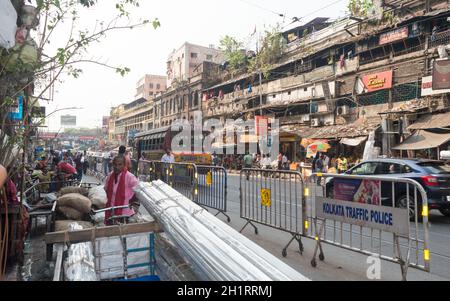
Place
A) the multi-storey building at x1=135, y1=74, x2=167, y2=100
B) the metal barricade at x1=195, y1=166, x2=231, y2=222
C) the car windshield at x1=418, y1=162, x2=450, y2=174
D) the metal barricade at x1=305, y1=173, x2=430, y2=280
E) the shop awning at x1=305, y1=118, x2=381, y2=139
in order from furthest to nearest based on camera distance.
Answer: the multi-storey building at x1=135, y1=74, x2=167, y2=100 < the shop awning at x1=305, y1=118, x2=381, y2=139 < the car windshield at x1=418, y1=162, x2=450, y2=174 < the metal barricade at x1=195, y1=166, x2=231, y2=222 < the metal barricade at x1=305, y1=173, x2=430, y2=280

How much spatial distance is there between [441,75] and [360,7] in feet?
34.0

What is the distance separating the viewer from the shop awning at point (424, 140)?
16375 mm

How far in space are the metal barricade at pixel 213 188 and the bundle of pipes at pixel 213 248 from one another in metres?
3.84

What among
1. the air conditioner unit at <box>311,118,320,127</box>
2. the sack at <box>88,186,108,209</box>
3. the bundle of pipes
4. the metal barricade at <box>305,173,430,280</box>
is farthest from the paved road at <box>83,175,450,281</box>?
the air conditioner unit at <box>311,118,320,127</box>

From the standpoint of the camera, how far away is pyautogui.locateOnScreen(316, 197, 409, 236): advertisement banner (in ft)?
13.4

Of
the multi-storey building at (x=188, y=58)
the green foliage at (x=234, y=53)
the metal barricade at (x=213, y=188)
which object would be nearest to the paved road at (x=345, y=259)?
the metal barricade at (x=213, y=188)

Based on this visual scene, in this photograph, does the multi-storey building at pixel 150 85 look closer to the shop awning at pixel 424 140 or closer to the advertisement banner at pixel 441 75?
the shop awning at pixel 424 140

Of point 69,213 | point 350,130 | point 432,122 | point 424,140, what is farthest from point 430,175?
point 350,130

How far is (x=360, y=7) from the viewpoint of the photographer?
25438mm

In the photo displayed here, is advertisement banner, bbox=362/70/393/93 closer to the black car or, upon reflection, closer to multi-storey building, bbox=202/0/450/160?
multi-storey building, bbox=202/0/450/160

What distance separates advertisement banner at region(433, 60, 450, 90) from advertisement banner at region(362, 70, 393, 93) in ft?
12.3

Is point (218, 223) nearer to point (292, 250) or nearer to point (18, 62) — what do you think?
point (18, 62)

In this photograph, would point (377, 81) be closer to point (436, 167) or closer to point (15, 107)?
point (436, 167)
